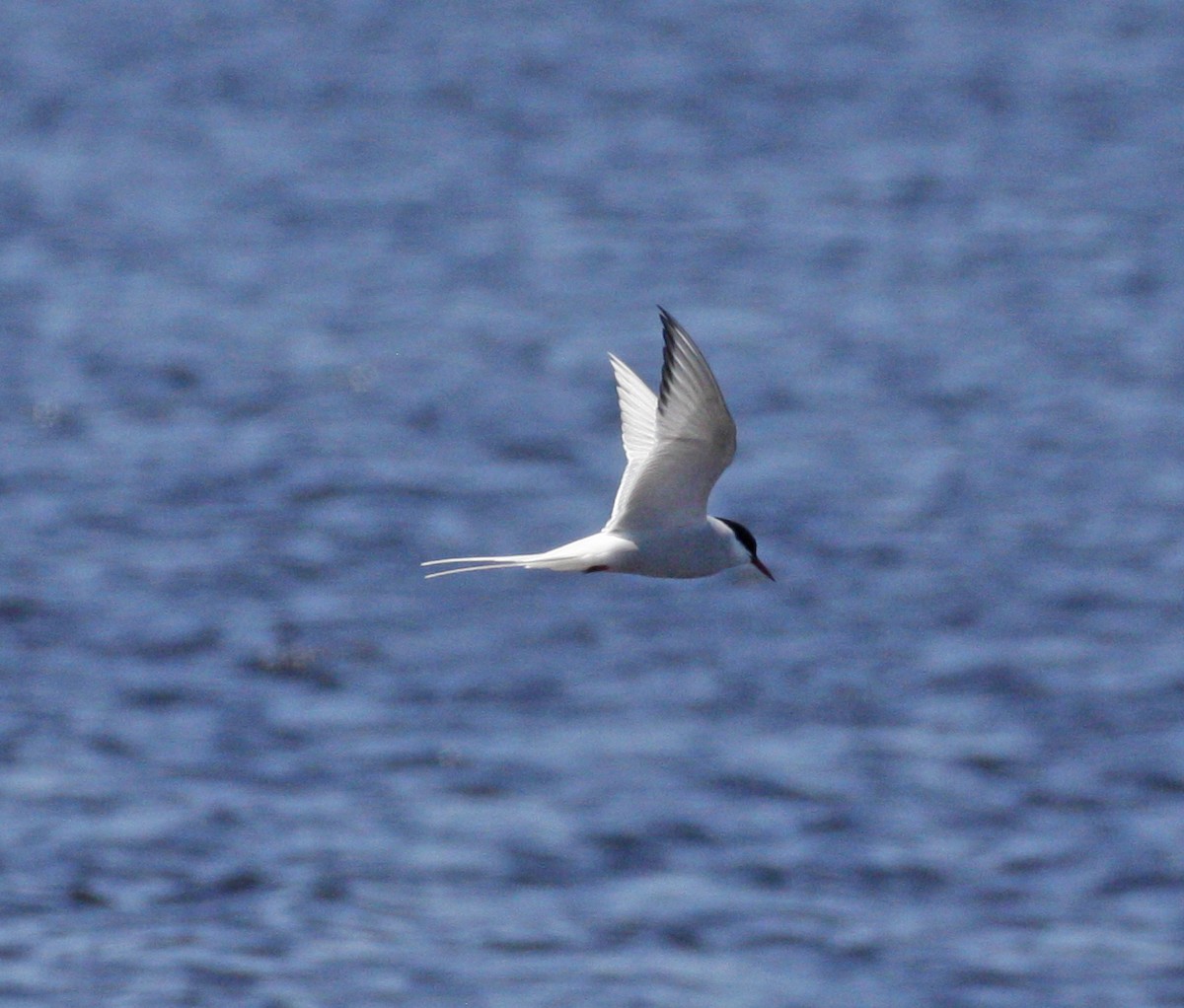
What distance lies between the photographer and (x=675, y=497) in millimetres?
9531

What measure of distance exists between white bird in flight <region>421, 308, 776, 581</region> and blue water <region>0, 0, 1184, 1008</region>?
30.9 ft

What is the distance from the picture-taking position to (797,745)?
886 inches

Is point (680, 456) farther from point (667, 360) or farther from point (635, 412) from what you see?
point (635, 412)

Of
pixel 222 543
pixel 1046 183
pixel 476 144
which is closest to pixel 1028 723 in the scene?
pixel 222 543

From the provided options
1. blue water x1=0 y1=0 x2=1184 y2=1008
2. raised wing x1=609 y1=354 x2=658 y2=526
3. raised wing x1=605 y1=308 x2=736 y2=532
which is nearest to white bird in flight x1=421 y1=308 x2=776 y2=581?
raised wing x1=605 y1=308 x2=736 y2=532

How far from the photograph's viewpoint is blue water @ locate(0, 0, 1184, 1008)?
19703 millimetres

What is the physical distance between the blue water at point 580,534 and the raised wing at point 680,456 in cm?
943

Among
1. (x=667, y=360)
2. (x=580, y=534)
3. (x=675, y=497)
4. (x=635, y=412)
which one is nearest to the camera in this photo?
(x=667, y=360)

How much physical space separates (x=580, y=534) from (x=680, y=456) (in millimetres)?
16682

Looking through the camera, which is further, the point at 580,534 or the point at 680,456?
the point at 580,534

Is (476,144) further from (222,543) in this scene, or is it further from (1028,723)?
(1028,723)

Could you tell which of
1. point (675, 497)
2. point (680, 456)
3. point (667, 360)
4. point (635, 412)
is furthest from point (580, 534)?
point (667, 360)

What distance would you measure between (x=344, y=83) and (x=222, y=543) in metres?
20.3

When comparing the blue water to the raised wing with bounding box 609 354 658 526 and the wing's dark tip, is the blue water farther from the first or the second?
the wing's dark tip
